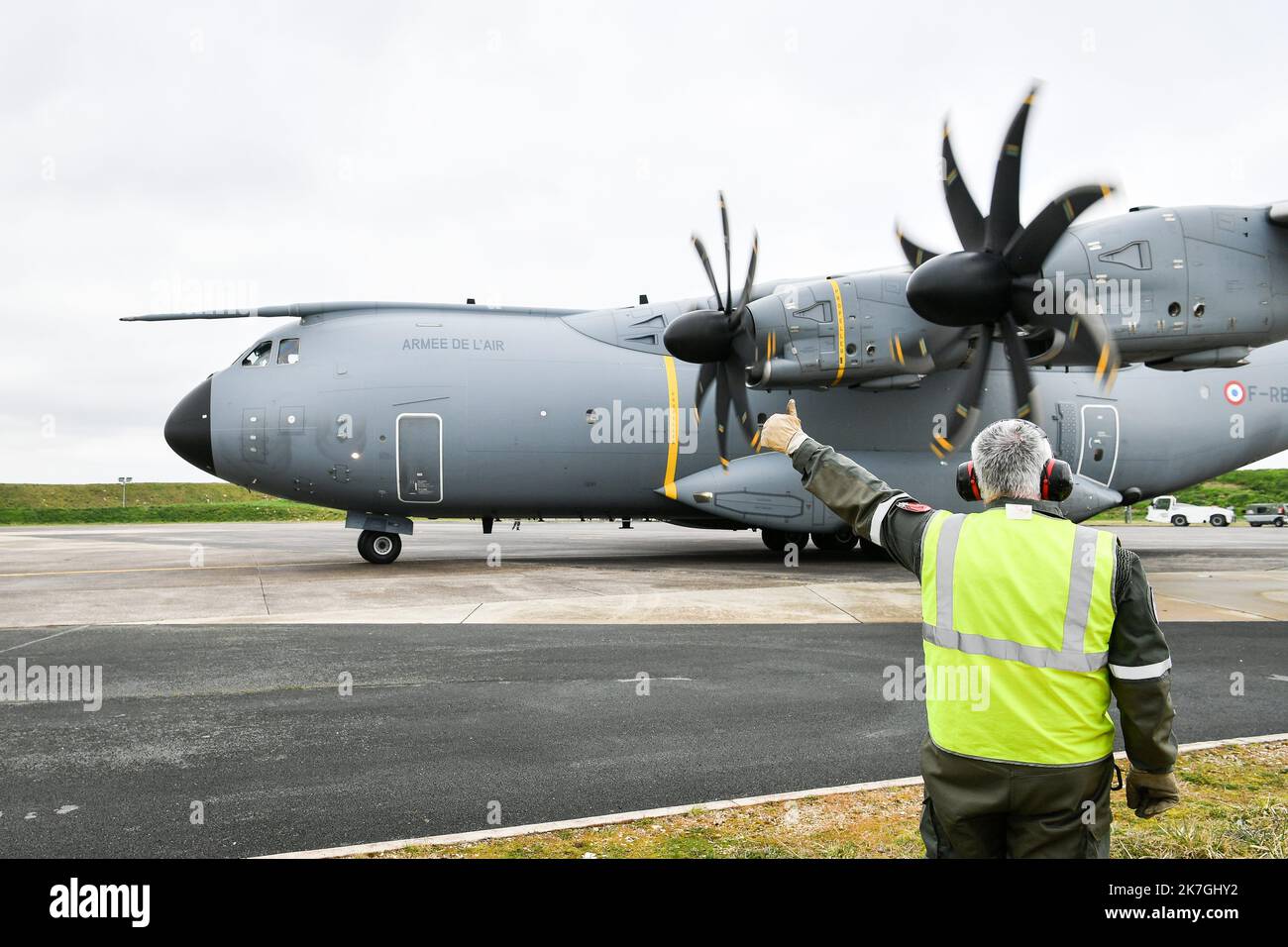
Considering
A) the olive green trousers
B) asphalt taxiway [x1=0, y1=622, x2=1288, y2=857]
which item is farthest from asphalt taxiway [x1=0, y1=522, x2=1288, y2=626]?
the olive green trousers

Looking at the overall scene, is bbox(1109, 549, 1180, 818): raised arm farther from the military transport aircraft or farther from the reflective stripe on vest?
the military transport aircraft

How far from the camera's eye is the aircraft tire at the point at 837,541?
67.5ft

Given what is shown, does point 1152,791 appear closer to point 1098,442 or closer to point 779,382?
point 779,382

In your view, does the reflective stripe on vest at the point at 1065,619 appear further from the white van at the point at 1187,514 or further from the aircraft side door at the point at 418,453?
the white van at the point at 1187,514

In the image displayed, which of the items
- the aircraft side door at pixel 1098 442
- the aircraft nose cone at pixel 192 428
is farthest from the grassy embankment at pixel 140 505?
the aircraft side door at pixel 1098 442

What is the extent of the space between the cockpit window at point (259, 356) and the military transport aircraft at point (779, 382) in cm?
5

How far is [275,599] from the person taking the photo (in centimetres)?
1344

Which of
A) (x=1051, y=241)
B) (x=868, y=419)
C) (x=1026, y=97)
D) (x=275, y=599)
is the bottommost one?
(x=275, y=599)

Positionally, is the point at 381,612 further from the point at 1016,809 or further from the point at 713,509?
the point at 1016,809

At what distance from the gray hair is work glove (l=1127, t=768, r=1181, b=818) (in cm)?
102

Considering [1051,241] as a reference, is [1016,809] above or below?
below

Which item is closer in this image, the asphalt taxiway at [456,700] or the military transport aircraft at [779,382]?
the asphalt taxiway at [456,700]

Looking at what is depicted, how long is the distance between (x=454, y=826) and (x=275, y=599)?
1011 centimetres
